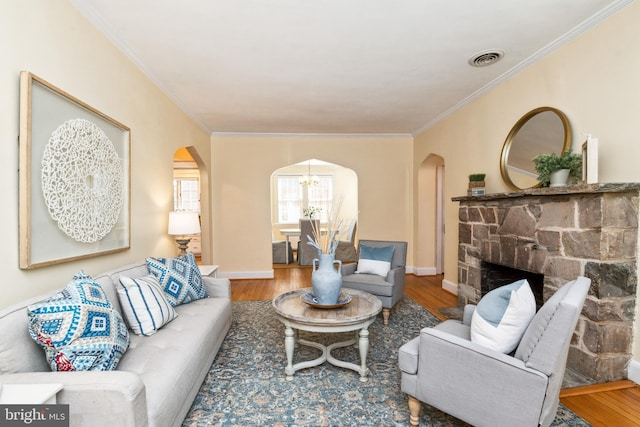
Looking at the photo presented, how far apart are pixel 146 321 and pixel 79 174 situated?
1081 mm

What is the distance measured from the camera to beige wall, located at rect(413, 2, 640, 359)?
228 cm

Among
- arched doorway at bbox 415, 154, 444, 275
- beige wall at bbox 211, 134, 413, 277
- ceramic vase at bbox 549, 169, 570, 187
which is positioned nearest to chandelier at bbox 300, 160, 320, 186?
beige wall at bbox 211, 134, 413, 277

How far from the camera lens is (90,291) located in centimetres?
171

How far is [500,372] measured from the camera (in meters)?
Answer: 1.56

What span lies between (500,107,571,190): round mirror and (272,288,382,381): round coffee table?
201 centimetres

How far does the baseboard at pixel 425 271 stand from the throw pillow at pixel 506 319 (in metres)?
4.33

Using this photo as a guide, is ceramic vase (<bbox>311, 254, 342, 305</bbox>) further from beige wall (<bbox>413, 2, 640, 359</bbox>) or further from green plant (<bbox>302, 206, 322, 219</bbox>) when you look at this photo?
green plant (<bbox>302, 206, 322, 219</bbox>)

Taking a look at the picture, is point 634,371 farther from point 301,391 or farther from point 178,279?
point 178,279

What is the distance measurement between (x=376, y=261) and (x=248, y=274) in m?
2.89

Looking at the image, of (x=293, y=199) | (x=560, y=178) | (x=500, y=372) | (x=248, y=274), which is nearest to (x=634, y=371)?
(x=560, y=178)

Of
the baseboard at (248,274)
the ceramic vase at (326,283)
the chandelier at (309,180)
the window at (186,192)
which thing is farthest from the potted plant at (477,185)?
the window at (186,192)

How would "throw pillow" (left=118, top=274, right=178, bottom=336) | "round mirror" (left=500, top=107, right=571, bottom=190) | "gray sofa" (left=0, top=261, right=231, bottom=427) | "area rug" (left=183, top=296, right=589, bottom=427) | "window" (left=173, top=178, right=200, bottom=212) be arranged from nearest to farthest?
"gray sofa" (left=0, top=261, right=231, bottom=427) → "area rug" (left=183, top=296, right=589, bottom=427) → "throw pillow" (left=118, top=274, right=178, bottom=336) → "round mirror" (left=500, top=107, right=571, bottom=190) → "window" (left=173, top=178, right=200, bottom=212)

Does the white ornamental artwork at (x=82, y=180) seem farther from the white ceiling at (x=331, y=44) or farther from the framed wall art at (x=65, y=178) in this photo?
the white ceiling at (x=331, y=44)

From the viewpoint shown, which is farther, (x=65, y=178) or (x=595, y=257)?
(x=595, y=257)
